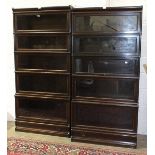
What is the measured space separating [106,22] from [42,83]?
1229mm

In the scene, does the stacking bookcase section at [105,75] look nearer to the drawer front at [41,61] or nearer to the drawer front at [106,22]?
the drawer front at [106,22]

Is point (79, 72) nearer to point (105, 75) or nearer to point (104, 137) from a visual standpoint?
point (105, 75)

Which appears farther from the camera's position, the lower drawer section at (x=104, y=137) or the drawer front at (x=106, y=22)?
the lower drawer section at (x=104, y=137)

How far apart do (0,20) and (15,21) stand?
2727mm

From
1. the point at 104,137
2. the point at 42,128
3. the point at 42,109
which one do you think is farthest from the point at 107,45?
the point at 42,128

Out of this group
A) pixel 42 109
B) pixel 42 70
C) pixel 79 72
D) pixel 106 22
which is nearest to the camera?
pixel 106 22

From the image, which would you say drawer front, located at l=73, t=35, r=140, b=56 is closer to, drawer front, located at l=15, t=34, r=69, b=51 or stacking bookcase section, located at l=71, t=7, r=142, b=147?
stacking bookcase section, located at l=71, t=7, r=142, b=147

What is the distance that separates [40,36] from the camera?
3.33 m

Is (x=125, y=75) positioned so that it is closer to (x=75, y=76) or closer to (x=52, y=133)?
(x=75, y=76)

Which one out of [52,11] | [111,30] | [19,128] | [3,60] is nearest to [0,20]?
Answer: [3,60]

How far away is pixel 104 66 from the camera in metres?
3.08

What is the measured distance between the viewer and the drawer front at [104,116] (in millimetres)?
3004

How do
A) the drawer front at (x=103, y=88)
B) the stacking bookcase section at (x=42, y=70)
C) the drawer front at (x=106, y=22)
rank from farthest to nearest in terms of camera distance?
the stacking bookcase section at (x=42, y=70), the drawer front at (x=103, y=88), the drawer front at (x=106, y=22)

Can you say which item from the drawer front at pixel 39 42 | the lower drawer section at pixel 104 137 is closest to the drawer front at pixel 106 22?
the drawer front at pixel 39 42
